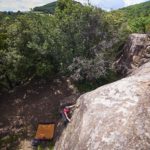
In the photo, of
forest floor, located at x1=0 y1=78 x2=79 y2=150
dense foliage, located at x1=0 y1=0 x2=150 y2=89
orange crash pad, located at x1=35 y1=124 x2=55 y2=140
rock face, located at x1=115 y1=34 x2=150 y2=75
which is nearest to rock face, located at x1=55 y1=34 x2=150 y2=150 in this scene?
orange crash pad, located at x1=35 y1=124 x2=55 y2=140

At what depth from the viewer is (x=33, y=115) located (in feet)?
86.9

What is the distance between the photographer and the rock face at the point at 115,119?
9.41 m

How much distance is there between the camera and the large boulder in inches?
371

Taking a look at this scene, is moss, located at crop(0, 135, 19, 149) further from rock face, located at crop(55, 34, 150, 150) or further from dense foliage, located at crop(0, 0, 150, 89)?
rock face, located at crop(55, 34, 150, 150)

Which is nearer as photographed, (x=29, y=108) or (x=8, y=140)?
(x=8, y=140)

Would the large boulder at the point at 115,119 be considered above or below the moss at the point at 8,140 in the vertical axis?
above

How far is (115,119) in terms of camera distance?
10055 mm

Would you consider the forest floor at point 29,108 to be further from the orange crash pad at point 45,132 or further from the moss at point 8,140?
the orange crash pad at point 45,132

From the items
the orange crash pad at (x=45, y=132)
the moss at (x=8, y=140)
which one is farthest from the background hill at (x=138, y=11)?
the moss at (x=8, y=140)

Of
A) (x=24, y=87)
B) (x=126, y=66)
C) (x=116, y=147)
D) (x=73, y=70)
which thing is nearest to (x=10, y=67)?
(x=24, y=87)

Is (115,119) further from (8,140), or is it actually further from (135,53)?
(135,53)

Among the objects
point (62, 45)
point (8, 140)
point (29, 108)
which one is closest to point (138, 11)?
point (62, 45)

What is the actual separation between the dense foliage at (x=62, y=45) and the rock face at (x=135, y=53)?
2.29m

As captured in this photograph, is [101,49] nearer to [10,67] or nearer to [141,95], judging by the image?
[10,67]
